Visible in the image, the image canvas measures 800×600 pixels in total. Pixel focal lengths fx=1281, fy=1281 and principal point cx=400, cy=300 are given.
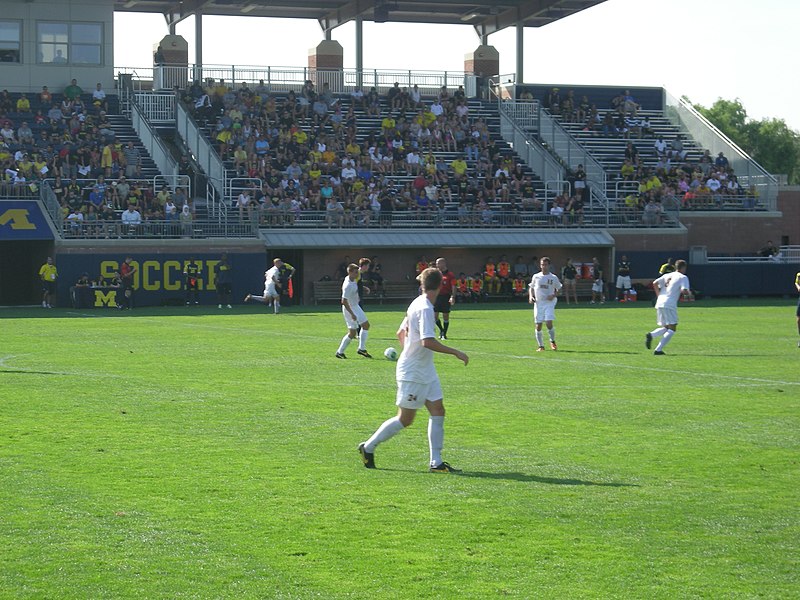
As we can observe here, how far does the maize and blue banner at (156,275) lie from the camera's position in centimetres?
4416

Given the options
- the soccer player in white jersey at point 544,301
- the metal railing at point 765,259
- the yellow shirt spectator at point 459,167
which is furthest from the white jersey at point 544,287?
the yellow shirt spectator at point 459,167

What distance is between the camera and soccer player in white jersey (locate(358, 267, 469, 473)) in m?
11.9

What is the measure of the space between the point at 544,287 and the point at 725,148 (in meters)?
36.9

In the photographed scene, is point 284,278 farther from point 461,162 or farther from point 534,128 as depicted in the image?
point 534,128

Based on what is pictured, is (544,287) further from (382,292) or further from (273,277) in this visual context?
(382,292)

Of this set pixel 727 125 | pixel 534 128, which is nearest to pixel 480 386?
pixel 534 128

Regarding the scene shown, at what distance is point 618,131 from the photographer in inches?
2446

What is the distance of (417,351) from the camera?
12062 millimetres

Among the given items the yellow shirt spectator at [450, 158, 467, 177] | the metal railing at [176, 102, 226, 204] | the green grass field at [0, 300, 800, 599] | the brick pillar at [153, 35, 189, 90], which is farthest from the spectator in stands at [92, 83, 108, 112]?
the green grass field at [0, 300, 800, 599]

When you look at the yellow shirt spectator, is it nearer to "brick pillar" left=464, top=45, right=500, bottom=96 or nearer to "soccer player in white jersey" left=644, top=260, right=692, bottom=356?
"brick pillar" left=464, top=45, right=500, bottom=96

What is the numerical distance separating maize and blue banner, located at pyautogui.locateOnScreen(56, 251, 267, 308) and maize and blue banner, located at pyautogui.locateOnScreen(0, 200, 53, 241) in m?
1.13

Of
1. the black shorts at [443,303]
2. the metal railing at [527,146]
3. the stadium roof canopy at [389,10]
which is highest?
the stadium roof canopy at [389,10]

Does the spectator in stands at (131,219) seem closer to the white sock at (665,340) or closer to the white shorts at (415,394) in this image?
the white sock at (665,340)

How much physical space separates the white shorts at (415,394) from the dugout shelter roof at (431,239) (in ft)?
115
